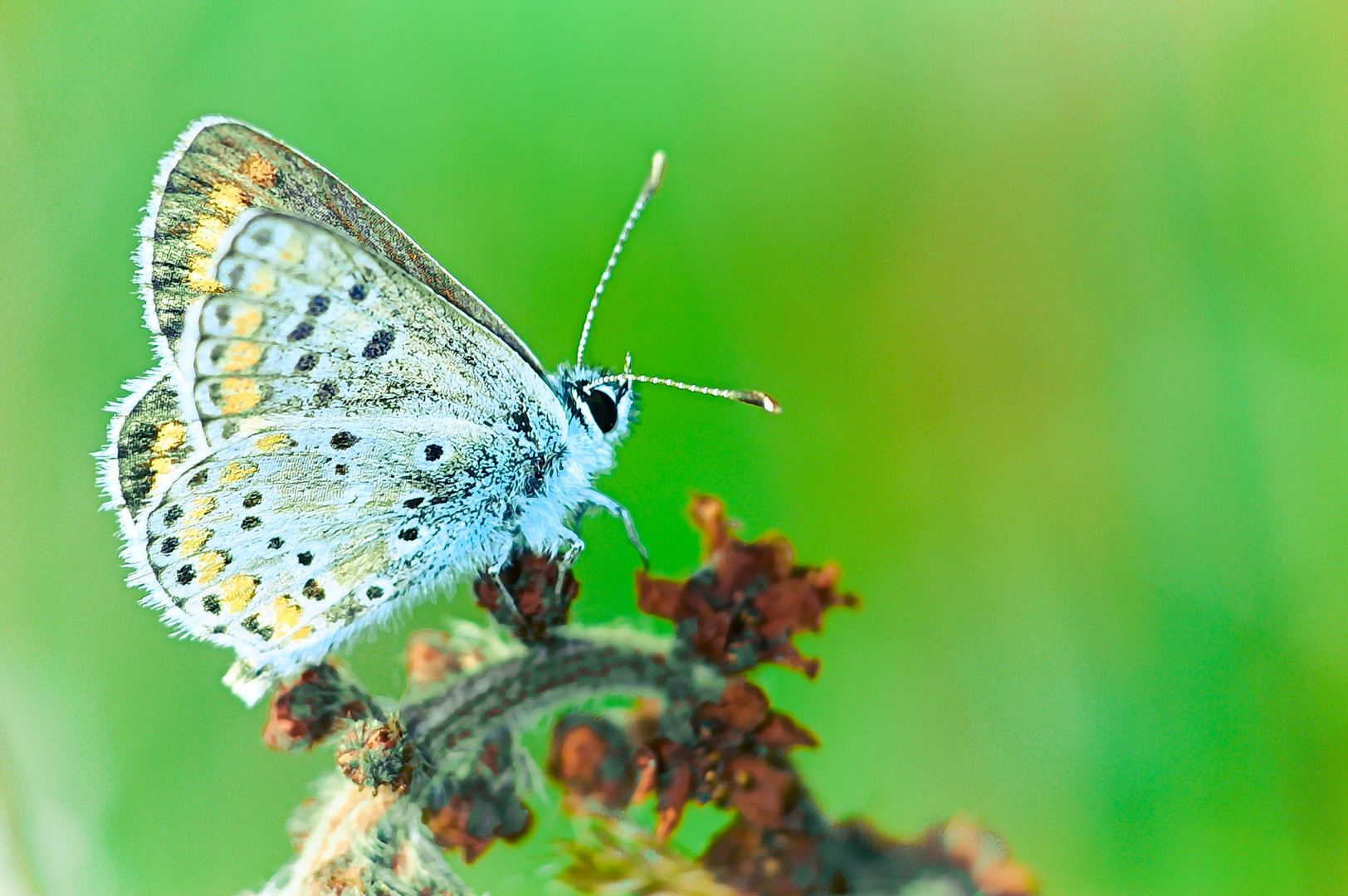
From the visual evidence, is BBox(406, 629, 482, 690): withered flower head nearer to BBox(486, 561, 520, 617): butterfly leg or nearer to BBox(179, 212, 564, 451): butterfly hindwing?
BBox(486, 561, 520, 617): butterfly leg

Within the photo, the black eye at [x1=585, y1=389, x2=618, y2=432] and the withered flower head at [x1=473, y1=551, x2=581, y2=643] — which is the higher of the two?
the black eye at [x1=585, y1=389, x2=618, y2=432]

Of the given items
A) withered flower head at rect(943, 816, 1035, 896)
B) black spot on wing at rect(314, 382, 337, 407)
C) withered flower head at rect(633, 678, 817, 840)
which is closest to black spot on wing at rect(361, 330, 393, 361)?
black spot on wing at rect(314, 382, 337, 407)

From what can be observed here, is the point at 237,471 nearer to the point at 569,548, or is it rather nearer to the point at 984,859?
the point at 569,548

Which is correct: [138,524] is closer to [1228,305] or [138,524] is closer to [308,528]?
[308,528]

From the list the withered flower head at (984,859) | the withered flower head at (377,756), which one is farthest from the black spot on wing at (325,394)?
the withered flower head at (984,859)

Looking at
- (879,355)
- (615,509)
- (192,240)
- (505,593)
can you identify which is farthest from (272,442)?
(879,355)

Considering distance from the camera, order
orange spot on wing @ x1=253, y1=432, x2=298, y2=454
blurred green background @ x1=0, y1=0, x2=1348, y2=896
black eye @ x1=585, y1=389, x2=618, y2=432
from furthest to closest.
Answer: blurred green background @ x1=0, y1=0, x2=1348, y2=896
black eye @ x1=585, y1=389, x2=618, y2=432
orange spot on wing @ x1=253, y1=432, x2=298, y2=454

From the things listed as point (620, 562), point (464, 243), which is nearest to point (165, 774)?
point (620, 562)
